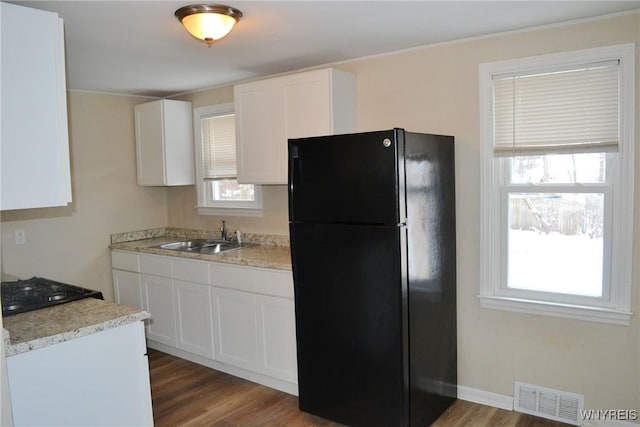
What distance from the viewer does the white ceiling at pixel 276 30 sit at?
7.55 ft

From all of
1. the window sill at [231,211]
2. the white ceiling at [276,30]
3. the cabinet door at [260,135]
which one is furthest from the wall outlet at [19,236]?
the cabinet door at [260,135]

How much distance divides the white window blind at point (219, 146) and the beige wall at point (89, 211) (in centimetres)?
72

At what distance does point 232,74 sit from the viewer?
377 centimetres

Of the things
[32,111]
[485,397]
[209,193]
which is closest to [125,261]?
[209,193]

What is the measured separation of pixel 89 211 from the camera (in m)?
4.28

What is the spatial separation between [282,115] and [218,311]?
59.2 inches

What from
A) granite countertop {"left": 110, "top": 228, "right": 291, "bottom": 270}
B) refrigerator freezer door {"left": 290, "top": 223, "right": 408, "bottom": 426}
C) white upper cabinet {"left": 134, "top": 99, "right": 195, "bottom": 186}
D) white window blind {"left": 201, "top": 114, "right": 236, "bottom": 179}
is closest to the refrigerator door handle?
refrigerator freezer door {"left": 290, "top": 223, "right": 408, "bottom": 426}

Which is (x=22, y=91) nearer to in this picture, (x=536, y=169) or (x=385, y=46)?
(x=385, y=46)

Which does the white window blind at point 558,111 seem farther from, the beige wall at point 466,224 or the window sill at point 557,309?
the window sill at point 557,309

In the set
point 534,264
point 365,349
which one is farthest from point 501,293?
point 365,349

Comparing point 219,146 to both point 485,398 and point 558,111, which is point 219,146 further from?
point 485,398

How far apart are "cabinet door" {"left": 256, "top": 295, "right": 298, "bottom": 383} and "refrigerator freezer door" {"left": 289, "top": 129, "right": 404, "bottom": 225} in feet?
2.29

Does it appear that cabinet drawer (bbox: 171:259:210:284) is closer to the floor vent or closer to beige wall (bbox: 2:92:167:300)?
beige wall (bbox: 2:92:167:300)

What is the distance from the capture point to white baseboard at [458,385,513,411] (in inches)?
117
